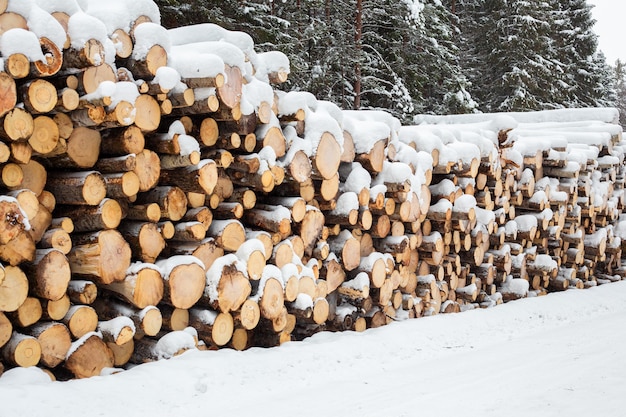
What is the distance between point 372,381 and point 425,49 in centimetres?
1474

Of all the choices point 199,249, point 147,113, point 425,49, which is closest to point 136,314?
point 199,249

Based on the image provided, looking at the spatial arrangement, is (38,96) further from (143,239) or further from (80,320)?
(80,320)

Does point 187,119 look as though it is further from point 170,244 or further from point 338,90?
point 338,90

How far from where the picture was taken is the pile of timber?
338 cm

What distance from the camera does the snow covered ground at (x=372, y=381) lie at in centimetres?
314

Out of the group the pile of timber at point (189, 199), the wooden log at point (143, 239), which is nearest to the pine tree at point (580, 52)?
the pile of timber at point (189, 199)

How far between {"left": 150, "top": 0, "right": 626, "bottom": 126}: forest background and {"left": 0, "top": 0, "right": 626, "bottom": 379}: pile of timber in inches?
295

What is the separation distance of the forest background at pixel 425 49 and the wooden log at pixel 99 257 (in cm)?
881

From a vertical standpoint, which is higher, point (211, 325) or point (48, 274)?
point (48, 274)

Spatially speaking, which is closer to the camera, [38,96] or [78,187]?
[38,96]

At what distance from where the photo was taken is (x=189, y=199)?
424cm

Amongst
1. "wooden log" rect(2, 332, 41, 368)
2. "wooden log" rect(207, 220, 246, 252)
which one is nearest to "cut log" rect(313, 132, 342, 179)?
"wooden log" rect(207, 220, 246, 252)

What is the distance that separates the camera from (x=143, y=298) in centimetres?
379

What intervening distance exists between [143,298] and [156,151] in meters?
1.06
